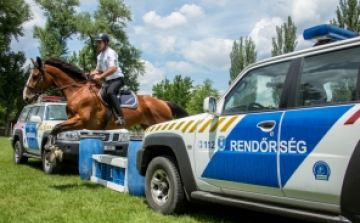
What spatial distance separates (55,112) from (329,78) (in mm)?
8966

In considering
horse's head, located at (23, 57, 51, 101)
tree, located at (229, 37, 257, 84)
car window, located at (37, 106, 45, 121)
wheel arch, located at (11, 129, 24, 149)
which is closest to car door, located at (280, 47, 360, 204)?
horse's head, located at (23, 57, 51, 101)

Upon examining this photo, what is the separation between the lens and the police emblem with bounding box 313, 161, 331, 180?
11.5 ft

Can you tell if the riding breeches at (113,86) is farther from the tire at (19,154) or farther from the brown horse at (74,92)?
the tire at (19,154)

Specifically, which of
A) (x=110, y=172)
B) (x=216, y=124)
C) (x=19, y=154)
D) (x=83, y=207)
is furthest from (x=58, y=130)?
(x=19, y=154)

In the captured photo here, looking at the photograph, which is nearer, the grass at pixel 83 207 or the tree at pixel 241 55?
the grass at pixel 83 207

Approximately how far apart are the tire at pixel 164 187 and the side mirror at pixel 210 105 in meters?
1.15

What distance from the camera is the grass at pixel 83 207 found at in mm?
5340

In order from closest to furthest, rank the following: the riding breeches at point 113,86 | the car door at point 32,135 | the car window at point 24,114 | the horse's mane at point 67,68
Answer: the riding breeches at point 113,86 < the horse's mane at point 67,68 < the car door at point 32,135 < the car window at point 24,114

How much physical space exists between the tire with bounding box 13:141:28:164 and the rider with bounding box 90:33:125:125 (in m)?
4.60

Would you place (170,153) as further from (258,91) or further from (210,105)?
(258,91)

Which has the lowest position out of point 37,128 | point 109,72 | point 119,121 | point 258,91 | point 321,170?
point 321,170

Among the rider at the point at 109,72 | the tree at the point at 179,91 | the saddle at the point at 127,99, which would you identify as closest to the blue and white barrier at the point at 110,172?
the rider at the point at 109,72

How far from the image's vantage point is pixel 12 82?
154 ft

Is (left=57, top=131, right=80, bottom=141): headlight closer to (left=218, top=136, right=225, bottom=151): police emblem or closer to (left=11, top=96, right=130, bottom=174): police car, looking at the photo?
(left=11, top=96, right=130, bottom=174): police car
